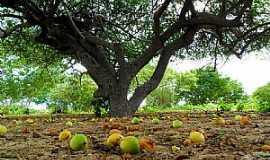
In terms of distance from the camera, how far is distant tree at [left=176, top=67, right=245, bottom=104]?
42375 mm

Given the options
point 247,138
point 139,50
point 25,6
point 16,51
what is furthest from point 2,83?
point 247,138

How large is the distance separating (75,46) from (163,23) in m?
3.73

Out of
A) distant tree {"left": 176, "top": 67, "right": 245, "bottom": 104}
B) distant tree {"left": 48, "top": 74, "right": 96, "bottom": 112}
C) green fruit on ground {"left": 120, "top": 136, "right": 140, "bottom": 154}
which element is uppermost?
distant tree {"left": 176, "top": 67, "right": 245, "bottom": 104}

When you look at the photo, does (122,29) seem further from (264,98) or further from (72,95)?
(72,95)

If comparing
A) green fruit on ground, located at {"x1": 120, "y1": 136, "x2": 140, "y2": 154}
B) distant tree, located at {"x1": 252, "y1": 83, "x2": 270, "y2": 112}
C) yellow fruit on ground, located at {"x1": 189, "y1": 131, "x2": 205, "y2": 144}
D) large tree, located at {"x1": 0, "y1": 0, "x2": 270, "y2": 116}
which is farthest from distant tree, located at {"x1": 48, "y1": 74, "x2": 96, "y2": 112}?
green fruit on ground, located at {"x1": 120, "y1": 136, "x2": 140, "y2": 154}

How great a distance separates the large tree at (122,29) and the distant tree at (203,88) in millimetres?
26698

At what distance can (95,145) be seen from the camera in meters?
3.69

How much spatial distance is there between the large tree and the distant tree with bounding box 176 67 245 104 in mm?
26698

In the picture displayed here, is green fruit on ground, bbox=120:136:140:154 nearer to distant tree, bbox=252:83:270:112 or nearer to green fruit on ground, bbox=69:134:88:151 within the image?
green fruit on ground, bbox=69:134:88:151

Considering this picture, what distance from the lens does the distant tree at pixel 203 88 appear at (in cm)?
4238

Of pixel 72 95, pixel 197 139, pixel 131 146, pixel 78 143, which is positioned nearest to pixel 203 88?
pixel 72 95

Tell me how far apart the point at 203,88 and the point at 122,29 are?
29823mm

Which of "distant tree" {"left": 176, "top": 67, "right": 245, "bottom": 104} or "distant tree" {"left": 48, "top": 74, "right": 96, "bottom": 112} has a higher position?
"distant tree" {"left": 176, "top": 67, "right": 245, "bottom": 104}

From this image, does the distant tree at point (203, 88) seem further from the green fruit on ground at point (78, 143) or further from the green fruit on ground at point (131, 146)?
the green fruit on ground at point (131, 146)
